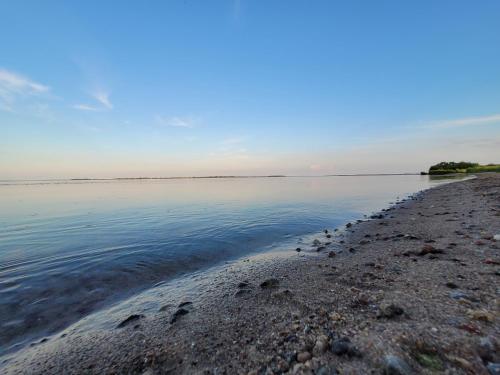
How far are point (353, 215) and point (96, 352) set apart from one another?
18.0 m

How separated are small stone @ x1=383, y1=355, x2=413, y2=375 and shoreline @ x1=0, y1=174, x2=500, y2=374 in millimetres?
20

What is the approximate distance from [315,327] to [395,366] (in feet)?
4.29

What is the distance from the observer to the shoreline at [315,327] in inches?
111

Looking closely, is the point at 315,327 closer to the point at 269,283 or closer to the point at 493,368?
the point at 493,368

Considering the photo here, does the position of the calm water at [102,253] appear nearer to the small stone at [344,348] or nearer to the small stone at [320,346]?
the small stone at [320,346]

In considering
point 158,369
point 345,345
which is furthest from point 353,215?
point 158,369

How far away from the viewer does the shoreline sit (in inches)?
111

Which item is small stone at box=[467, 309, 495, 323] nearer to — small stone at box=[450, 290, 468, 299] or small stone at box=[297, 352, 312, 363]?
small stone at box=[450, 290, 468, 299]

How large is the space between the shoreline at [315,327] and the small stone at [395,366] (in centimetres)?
2

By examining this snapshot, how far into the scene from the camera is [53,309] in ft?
18.7

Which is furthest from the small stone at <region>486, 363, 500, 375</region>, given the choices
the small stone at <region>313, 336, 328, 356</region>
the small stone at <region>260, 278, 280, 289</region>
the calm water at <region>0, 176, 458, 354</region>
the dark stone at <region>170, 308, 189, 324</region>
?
the calm water at <region>0, 176, 458, 354</region>

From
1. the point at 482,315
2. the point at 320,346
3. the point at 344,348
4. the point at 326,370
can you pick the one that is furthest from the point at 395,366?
the point at 482,315

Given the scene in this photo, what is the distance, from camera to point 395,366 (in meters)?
2.48

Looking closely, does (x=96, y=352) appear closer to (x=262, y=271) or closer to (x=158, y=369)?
(x=158, y=369)
